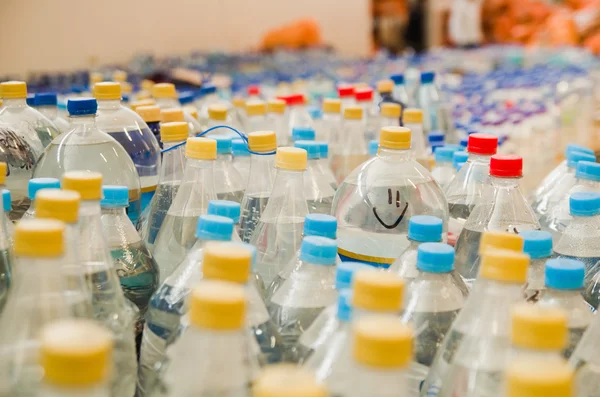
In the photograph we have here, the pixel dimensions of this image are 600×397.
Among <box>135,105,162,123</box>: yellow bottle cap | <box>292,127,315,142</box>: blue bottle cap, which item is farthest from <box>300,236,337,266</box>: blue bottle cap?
<box>135,105,162,123</box>: yellow bottle cap

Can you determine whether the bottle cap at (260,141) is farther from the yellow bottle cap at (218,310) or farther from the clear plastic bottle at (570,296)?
the yellow bottle cap at (218,310)

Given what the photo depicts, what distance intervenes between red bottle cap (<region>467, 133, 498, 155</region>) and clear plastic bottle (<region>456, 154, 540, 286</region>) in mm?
185

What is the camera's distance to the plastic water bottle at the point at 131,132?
5.11 feet

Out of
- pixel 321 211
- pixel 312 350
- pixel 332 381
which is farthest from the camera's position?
pixel 321 211

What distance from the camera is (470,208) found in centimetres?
152

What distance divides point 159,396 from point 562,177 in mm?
1200

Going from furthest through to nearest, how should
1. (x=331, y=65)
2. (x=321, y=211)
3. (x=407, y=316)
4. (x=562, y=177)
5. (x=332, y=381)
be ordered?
(x=331, y=65) → (x=562, y=177) → (x=321, y=211) → (x=407, y=316) → (x=332, y=381)

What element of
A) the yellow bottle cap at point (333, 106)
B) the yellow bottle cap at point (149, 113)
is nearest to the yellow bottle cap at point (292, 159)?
the yellow bottle cap at point (149, 113)

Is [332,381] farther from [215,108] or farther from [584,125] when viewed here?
[584,125]

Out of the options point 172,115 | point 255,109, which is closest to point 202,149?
point 172,115

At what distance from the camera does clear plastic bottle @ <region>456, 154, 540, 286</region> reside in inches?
50.4

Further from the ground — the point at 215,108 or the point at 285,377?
the point at 215,108

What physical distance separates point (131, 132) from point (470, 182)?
27.9 inches

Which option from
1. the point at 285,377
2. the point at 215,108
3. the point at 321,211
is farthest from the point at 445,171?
the point at 285,377
